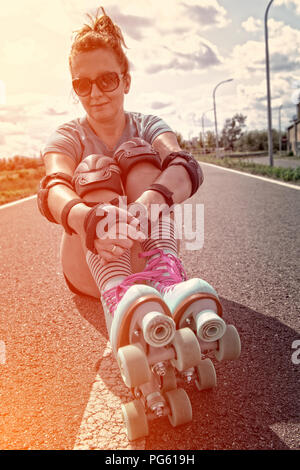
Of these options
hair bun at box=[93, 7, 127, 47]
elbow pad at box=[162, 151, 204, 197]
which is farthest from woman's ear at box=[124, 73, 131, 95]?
elbow pad at box=[162, 151, 204, 197]

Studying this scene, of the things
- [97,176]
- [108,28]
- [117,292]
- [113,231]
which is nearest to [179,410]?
[117,292]

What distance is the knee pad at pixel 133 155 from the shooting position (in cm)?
240

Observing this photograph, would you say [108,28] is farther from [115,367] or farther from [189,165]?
[115,367]

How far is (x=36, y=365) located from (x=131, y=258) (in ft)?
2.40

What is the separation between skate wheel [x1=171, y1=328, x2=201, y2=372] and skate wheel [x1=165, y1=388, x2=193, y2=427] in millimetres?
163

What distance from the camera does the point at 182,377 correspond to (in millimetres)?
1752

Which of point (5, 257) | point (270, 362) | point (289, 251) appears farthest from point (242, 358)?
point (5, 257)

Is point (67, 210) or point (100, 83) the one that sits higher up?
point (100, 83)

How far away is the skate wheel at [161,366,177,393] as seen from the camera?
66.1 inches

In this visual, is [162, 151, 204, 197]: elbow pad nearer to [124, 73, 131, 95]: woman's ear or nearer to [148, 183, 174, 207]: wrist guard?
[148, 183, 174, 207]: wrist guard

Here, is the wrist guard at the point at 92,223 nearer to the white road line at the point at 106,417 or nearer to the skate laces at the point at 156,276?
the skate laces at the point at 156,276

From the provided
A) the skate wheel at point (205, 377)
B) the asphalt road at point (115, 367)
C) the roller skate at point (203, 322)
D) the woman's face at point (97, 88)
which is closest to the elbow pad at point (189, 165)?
the woman's face at point (97, 88)

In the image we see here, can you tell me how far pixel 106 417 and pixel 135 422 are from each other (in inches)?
9.7

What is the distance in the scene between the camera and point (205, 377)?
5.98 ft
